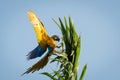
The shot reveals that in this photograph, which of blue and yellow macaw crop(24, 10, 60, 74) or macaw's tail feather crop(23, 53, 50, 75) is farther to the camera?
blue and yellow macaw crop(24, 10, 60, 74)

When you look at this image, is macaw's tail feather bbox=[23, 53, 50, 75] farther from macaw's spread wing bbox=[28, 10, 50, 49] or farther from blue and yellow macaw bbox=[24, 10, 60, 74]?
macaw's spread wing bbox=[28, 10, 50, 49]

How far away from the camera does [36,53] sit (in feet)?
44.7

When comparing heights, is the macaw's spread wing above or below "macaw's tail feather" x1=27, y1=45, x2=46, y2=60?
above

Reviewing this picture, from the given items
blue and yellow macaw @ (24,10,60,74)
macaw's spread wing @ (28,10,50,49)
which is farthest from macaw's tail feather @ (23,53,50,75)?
macaw's spread wing @ (28,10,50,49)

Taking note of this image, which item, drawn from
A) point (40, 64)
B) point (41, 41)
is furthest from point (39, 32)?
point (40, 64)

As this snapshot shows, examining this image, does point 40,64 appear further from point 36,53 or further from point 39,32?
point 39,32

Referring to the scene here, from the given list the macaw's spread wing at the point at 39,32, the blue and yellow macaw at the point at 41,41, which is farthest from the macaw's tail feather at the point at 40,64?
the macaw's spread wing at the point at 39,32

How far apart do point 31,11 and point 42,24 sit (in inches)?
24.9

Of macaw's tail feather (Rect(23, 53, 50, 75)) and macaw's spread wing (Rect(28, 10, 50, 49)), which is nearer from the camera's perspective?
macaw's tail feather (Rect(23, 53, 50, 75))

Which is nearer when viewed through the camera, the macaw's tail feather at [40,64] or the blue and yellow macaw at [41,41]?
the macaw's tail feather at [40,64]

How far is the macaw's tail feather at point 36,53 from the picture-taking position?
13570mm

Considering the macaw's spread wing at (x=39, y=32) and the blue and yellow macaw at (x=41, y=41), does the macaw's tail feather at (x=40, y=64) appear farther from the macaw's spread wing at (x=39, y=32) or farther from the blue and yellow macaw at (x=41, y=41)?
the macaw's spread wing at (x=39, y=32)

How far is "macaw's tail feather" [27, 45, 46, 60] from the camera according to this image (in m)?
13.6

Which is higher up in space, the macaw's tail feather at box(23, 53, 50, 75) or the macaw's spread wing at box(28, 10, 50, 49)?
the macaw's spread wing at box(28, 10, 50, 49)
